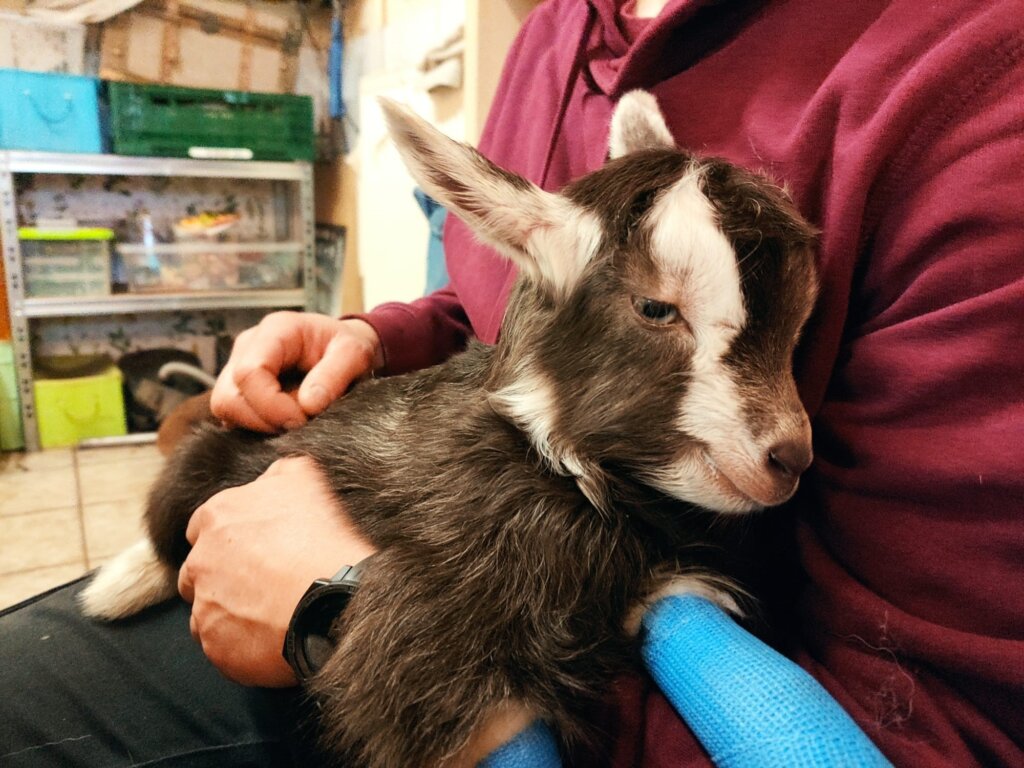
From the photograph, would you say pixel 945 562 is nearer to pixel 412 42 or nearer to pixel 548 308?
pixel 548 308

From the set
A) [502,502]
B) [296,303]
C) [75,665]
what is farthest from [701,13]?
[296,303]

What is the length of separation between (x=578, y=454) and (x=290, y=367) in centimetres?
75

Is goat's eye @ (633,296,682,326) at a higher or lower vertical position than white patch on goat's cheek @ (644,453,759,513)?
higher

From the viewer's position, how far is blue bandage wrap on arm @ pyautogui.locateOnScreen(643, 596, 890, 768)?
561 mm

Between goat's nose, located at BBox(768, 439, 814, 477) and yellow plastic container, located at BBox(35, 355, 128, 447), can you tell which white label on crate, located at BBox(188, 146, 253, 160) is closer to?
yellow plastic container, located at BBox(35, 355, 128, 447)

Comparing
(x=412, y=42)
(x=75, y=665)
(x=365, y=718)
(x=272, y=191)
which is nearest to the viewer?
(x=365, y=718)

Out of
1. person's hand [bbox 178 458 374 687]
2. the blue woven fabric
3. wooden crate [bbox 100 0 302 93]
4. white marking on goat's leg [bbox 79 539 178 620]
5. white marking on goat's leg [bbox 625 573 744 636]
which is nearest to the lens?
the blue woven fabric

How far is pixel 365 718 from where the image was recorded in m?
0.78

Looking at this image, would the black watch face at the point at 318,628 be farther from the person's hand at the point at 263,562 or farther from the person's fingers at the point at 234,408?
the person's fingers at the point at 234,408

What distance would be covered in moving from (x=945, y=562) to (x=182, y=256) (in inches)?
148

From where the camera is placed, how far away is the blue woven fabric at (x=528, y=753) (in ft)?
2.28

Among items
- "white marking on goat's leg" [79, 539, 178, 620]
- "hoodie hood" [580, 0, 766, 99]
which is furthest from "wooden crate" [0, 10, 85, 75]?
"hoodie hood" [580, 0, 766, 99]

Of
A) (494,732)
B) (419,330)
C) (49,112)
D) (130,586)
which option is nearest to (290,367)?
(419,330)

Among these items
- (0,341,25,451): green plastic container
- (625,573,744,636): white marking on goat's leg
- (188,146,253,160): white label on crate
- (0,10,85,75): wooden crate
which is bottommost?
(0,341,25,451): green plastic container
